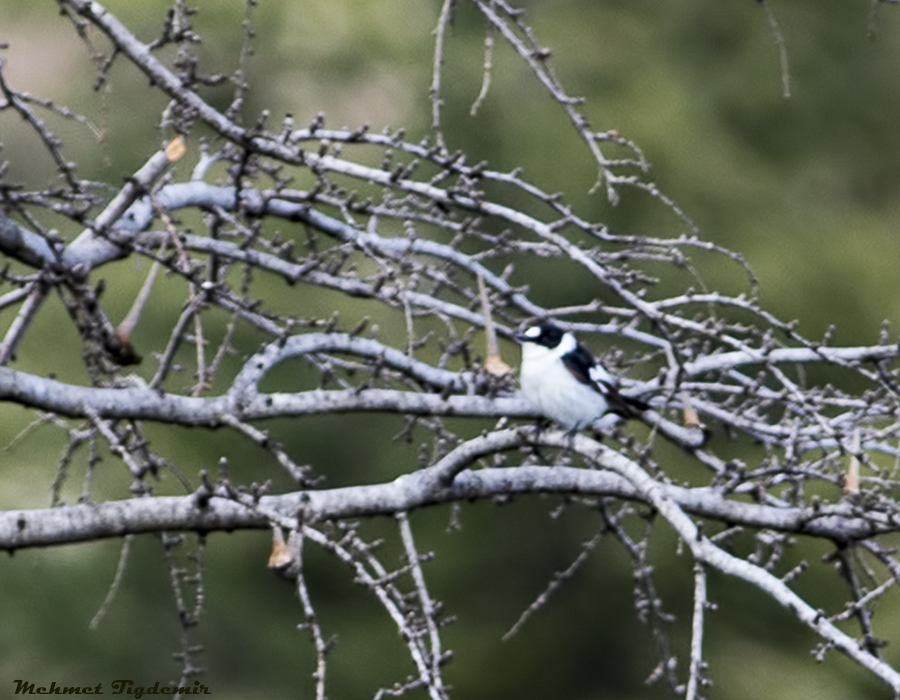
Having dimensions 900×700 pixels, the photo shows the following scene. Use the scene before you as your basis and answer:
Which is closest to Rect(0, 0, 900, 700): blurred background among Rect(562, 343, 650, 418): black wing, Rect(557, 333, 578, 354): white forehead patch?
Rect(557, 333, 578, 354): white forehead patch

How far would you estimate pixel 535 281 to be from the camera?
10.6 meters

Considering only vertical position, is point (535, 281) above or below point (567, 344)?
above

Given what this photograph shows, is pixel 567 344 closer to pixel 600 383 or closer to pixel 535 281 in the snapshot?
pixel 600 383

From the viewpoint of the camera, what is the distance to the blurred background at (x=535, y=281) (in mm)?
8766

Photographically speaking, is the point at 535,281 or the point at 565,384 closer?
the point at 565,384

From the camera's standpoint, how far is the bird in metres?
4.54

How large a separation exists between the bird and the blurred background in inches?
138

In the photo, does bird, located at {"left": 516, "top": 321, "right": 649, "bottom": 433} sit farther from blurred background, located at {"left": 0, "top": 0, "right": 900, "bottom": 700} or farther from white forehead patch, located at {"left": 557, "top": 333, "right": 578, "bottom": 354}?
blurred background, located at {"left": 0, "top": 0, "right": 900, "bottom": 700}

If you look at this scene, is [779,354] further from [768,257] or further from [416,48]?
[768,257]

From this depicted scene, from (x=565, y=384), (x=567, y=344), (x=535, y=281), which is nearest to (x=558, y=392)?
(x=565, y=384)

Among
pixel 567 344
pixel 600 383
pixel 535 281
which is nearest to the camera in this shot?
pixel 600 383

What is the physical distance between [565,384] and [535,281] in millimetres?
5860

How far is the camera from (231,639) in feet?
31.0

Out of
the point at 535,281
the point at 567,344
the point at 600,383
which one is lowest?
the point at 600,383
